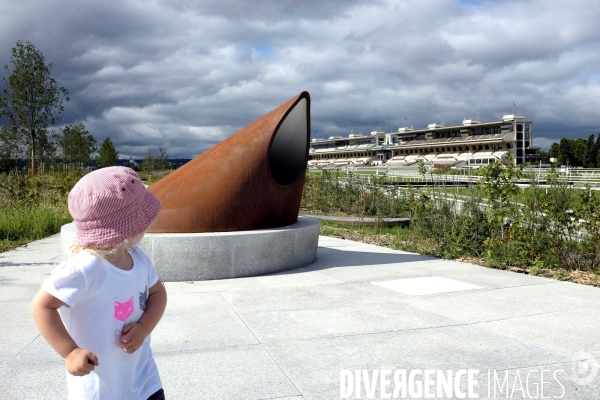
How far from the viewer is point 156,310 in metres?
2.23

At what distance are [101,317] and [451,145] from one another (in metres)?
109

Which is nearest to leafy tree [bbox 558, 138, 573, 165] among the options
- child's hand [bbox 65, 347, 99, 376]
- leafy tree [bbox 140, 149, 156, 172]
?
leafy tree [bbox 140, 149, 156, 172]

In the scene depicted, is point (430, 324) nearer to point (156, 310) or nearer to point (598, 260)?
point (156, 310)

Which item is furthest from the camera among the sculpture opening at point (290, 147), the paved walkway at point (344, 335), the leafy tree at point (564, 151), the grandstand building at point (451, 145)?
the grandstand building at point (451, 145)

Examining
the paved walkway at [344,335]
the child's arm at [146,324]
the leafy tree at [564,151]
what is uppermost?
the leafy tree at [564,151]

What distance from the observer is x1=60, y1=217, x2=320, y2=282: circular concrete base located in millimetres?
6918

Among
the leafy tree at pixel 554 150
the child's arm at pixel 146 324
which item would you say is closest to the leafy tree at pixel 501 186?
the child's arm at pixel 146 324

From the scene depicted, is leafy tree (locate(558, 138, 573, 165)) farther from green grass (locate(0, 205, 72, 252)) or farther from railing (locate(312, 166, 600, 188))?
green grass (locate(0, 205, 72, 252))

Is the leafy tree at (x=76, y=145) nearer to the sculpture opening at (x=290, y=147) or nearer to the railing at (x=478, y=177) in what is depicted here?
the railing at (x=478, y=177)

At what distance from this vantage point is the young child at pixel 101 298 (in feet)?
6.34

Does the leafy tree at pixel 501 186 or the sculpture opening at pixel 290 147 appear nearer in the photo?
the sculpture opening at pixel 290 147

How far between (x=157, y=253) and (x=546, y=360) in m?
4.78

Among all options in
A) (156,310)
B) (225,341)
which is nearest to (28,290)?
Answer: (225,341)

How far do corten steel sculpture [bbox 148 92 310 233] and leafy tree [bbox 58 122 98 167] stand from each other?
4442 centimetres
